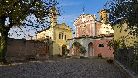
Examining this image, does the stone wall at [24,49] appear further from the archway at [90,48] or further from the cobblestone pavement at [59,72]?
the cobblestone pavement at [59,72]

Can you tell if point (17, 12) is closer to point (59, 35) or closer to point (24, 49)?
point (24, 49)

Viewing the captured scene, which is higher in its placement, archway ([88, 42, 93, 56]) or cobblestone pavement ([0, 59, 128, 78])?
archway ([88, 42, 93, 56])

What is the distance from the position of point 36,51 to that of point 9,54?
812 centimetres

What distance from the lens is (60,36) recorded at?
6638 cm

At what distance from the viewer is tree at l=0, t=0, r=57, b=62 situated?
2696 cm

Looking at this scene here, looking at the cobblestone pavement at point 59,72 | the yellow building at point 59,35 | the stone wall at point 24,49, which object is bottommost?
the cobblestone pavement at point 59,72

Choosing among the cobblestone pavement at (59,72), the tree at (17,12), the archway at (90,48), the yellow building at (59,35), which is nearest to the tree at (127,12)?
the cobblestone pavement at (59,72)

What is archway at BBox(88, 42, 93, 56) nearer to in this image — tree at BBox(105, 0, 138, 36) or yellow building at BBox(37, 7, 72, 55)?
yellow building at BBox(37, 7, 72, 55)

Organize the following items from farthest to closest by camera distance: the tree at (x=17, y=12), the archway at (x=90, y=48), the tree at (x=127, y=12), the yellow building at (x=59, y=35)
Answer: the yellow building at (x=59, y=35) < the archway at (x=90, y=48) < the tree at (x=17, y=12) < the tree at (x=127, y=12)

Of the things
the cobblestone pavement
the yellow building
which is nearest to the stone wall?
the yellow building

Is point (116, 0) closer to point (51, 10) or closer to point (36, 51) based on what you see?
point (51, 10)

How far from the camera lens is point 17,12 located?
26.8 metres

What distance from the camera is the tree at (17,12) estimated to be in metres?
27.0

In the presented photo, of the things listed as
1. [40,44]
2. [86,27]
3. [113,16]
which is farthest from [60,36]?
[113,16]
